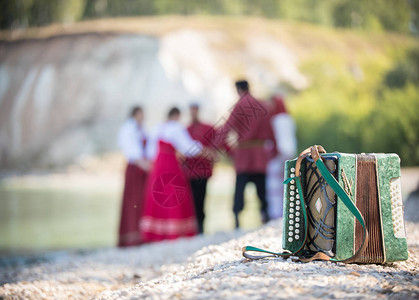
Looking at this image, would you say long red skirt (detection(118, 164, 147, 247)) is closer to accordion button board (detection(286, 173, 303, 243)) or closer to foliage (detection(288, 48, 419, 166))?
accordion button board (detection(286, 173, 303, 243))

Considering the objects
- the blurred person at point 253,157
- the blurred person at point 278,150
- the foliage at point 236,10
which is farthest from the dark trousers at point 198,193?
the foliage at point 236,10

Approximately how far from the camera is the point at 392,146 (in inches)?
471

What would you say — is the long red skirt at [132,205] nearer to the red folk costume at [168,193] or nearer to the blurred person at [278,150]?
the red folk costume at [168,193]

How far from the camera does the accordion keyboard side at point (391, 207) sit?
2.35m

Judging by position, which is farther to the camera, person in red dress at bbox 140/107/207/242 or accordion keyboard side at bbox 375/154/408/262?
person in red dress at bbox 140/107/207/242

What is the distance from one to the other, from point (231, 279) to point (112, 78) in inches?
534

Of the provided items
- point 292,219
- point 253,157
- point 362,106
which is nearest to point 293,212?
point 292,219

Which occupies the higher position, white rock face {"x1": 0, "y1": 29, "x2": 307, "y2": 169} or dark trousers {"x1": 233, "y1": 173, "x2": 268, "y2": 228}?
white rock face {"x1": 0, "y1": 29, "x2": 307, "y2": 169}

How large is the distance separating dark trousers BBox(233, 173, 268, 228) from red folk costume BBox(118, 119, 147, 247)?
1.49 metres

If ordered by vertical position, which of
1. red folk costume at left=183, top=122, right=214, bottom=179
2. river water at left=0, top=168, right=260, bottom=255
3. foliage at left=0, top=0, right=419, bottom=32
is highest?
foliage at left=0, top=0, right=419, bottom=32

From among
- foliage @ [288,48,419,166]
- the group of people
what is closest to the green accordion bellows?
the group of people

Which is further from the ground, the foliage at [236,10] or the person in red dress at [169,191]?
the foliage at [236,10]

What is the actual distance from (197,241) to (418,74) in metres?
10.9

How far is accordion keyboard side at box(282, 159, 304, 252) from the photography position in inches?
92.4
